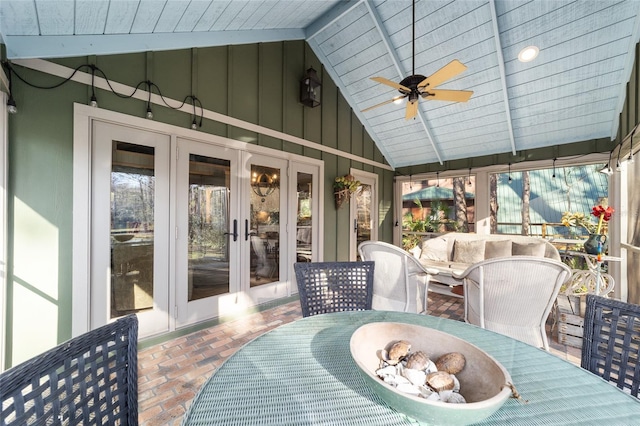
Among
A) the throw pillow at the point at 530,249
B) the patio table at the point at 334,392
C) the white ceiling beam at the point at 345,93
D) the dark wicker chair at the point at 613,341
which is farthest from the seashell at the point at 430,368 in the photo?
the white ceiling beam at the point at 345,93

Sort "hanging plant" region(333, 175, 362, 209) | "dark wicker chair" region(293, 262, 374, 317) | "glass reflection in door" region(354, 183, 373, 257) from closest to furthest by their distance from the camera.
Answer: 1. "dark wicker chair" region(293, 262, 374, 317)
2. "hanging plant" region(333, 175, 362, 209)
3. "glass reflection in door" region(354, 183, 373, 257)

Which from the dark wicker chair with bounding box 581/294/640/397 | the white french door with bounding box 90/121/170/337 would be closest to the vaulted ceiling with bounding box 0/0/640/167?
the white french door with bounding box 90/121/170/337

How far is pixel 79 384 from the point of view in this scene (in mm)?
766

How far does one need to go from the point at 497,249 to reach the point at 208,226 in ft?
13.6

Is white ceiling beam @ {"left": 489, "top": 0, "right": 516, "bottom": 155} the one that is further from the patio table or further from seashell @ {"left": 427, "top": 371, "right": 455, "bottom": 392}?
seashell @ {"left": 427, "top": 371, "right": 455, "bottom": 392}

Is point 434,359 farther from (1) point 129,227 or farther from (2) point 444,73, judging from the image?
(1) point 129,227

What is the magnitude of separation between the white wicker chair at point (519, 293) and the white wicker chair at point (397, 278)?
1.60ft

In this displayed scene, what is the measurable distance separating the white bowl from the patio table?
0.06m

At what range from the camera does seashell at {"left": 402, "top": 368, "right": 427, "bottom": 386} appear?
2.60 feet

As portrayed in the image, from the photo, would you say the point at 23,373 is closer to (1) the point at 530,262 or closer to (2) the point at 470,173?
(1) the point at 530,262

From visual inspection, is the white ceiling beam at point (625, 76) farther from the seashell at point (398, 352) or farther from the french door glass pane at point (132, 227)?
Answer: the french door glass pane at point (132, 227)

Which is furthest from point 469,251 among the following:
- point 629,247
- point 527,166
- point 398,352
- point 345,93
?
point 398,352

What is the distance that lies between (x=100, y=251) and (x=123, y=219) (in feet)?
1.12

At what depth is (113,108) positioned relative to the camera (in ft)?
8.21
